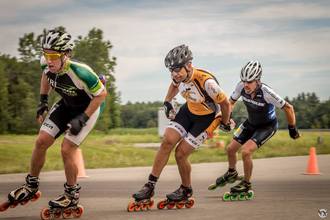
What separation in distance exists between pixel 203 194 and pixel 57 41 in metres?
4.90

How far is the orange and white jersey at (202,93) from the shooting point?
341 inches

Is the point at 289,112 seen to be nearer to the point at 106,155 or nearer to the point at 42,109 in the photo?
the point at 42,109

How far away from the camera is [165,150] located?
28.7 feet

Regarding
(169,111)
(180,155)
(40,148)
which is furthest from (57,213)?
(169,111)

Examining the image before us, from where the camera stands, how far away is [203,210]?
8664mm

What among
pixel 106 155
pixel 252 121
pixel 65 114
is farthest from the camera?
pixel 106 155

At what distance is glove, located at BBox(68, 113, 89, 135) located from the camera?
7.47 metres

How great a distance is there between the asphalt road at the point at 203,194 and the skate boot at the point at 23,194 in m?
0.17

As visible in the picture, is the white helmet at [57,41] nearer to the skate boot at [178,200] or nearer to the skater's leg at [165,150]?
the skater's leg at [165,150]

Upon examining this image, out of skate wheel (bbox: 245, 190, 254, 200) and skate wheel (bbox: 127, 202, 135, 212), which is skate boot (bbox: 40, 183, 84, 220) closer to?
skate wheel (bbox: 127, 202, 135, 212)

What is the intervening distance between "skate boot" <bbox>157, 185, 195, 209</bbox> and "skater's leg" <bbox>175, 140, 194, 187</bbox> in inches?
4.8

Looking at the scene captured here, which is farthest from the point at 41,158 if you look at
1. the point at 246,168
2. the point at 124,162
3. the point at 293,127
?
the point at 124,162

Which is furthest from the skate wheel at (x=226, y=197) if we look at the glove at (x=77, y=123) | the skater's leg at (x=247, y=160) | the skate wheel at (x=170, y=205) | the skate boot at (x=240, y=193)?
the glove at (x=77, y=123)

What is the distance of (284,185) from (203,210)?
4.99 meters
